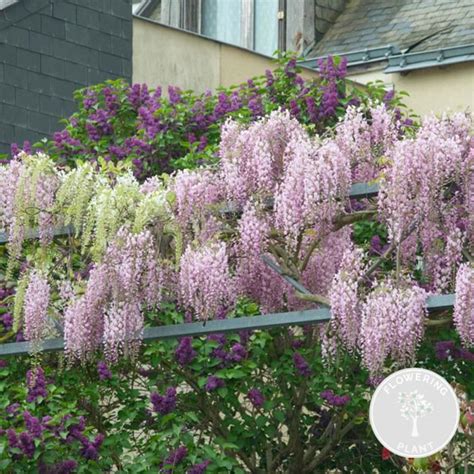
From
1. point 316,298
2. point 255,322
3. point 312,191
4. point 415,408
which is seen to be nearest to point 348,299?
point 316,298

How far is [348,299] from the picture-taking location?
940 centimetres

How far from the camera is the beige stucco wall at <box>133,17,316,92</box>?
53.7 ft

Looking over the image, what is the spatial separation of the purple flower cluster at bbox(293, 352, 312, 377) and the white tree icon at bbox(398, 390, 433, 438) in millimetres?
3404

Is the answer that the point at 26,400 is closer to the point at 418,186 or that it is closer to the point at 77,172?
the point at 77,172

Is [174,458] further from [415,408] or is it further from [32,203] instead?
[415,408]

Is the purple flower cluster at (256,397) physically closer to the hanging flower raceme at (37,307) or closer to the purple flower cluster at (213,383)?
the purple flower cluster at (213,383)

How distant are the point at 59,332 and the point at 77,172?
99 centimetres

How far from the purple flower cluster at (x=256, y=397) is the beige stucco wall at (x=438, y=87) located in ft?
18.9

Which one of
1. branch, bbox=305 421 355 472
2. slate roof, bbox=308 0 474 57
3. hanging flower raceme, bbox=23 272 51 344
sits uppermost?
slate roof, bbox=308 0 474 57

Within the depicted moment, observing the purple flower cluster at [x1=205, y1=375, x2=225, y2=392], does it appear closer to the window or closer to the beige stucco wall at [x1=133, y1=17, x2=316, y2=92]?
the beige stucco wall at [x1=133, y1=17, x2=316, y2=92]

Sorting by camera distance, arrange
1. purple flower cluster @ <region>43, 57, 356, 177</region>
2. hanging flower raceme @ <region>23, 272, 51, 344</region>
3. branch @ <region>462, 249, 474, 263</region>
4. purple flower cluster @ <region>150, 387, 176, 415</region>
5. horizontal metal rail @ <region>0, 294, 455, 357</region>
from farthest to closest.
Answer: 1. purple flower cluster @ <region>43, 57, 356, 177</region>
2. purple flower cluster @ <region>150, 387, 176, 415</region>
3. hanging flower raceme @ <region>23, 272, 51, 344</region>
4. branch @ <region>462, 249, 474, 263</region>
5. horizontal metal rail @ <region>0, 294, 455, 357</region>

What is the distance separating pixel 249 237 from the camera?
972 cm

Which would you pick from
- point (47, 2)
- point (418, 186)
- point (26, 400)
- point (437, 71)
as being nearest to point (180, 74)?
point (47, 2)

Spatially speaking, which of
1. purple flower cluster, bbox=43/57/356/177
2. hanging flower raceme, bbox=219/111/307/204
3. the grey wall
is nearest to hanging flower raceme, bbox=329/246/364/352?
hanging flower raceme, bbox=219/111/307/204
